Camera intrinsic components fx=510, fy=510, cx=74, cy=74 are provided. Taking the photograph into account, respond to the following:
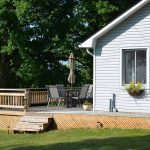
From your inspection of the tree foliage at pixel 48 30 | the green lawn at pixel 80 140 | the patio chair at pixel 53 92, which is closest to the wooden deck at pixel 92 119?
the green lawn at pixel 80 140

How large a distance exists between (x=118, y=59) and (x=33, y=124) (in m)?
3.92

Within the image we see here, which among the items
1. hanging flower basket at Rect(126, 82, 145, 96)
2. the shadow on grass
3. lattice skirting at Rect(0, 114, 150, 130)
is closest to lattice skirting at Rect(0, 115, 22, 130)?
lattice skirting at Rect(0, 114, 150, 130)

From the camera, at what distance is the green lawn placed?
13.8m

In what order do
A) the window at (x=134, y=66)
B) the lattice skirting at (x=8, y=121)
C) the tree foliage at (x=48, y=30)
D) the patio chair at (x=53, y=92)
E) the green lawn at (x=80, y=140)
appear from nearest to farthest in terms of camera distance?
1. the green lawn at (x=80, y=140)
2. the window at (x=134, y=66)
3. the lattice skirting at (x=8, y=121)
4. the patio chair at (x=53, y=92)
5. the tree foliage at (x=48, y=30)

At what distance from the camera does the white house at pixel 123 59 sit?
18281 mm

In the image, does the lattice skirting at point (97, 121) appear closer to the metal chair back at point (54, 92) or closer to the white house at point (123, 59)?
the white house at point (123, 59)

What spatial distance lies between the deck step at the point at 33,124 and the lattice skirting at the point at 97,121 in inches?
16.6

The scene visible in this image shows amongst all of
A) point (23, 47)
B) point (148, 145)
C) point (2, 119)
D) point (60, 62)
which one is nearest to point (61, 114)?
point (2, 119)

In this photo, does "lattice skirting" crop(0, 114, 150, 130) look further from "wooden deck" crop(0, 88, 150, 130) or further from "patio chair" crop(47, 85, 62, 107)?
"patio chair" crop(47, 85, 62, 107)

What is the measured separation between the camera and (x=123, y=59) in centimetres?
1873

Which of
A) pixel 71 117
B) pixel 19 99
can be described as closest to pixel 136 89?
pixel 71 117

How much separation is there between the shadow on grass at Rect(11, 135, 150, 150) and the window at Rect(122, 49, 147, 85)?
3862 millimetres

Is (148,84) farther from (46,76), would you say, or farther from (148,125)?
(46,76)

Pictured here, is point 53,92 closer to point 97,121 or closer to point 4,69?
point 97,121
